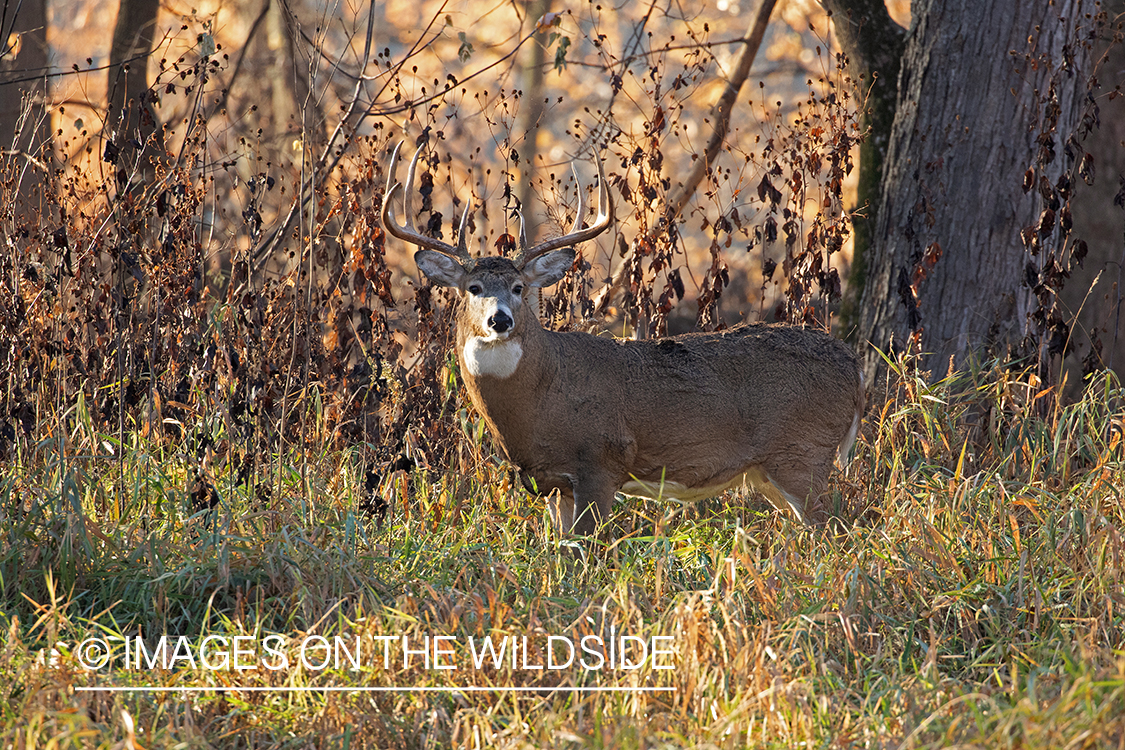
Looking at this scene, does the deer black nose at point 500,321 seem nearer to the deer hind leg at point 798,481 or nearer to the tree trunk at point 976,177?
the deer hind leg at point 798,481

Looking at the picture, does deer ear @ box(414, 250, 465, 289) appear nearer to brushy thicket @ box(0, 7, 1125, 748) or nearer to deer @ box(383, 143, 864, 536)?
deer @ box(383, 143, 864, 536)

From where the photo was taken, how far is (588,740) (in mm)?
3055

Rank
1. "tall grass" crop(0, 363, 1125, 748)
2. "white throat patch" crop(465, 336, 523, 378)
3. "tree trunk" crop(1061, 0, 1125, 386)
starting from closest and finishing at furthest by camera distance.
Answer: "tall grass" crop(0, 363, 1125, 748), "white throat patch" crop(465, 336, 523, 378), "tree trunk" crop(1061, 0, 1125, 386)

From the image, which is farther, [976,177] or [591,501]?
[976,177]

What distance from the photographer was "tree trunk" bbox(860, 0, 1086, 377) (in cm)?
691

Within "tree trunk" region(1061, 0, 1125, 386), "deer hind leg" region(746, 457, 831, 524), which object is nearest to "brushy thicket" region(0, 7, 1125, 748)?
"deer hind leg" region(746, 457, 831, 524)

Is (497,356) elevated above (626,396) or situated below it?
above

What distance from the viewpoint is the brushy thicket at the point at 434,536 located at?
132 inches

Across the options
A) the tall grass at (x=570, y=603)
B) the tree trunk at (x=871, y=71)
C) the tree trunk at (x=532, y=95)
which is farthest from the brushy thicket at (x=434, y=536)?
the tree trunk at (x=532, y=95)

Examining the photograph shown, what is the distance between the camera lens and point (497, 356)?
5.11 metres

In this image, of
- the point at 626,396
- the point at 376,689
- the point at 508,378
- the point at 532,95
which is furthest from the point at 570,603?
the point at 532,95

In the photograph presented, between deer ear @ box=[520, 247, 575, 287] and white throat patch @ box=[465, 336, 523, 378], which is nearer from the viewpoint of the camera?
white throat patch @ box=[465, 336, 523, 378]

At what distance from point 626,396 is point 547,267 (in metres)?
0.66

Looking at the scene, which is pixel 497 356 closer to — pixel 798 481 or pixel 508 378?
pixel 508 378
